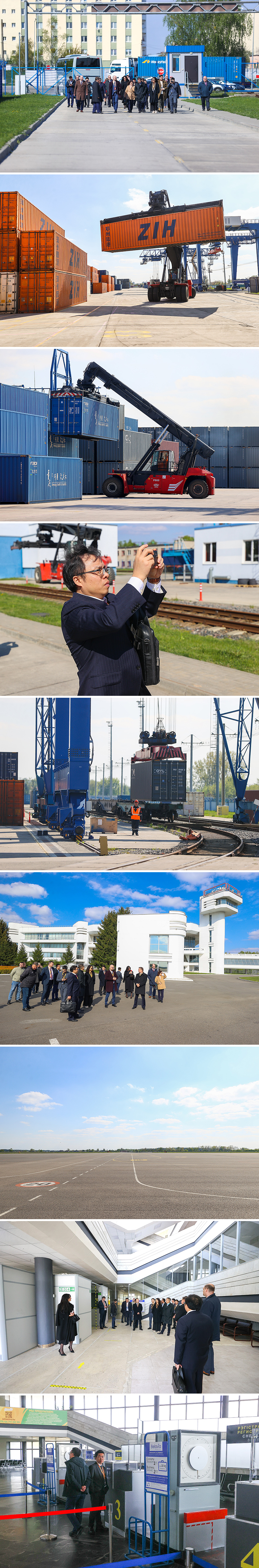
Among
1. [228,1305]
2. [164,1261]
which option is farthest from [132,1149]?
[228,1305]

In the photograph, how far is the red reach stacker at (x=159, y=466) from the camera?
759cm

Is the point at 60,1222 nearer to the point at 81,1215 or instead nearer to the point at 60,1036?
the point at 81,1215

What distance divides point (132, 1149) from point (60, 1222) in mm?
1110

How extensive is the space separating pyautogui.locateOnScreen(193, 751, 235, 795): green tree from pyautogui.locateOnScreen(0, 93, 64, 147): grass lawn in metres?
5.87

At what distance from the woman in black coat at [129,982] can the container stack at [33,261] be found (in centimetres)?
522

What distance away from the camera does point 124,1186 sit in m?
8.19

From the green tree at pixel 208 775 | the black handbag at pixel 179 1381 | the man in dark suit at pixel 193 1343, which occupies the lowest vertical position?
the black handbag at pixel 179 1381

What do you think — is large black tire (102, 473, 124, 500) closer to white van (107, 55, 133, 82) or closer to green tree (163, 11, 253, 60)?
white van (107, 55, 133, 82)

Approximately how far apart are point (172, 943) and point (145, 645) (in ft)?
8.75

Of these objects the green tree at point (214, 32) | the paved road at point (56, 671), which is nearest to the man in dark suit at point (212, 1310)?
the paved road at point (56, 671)

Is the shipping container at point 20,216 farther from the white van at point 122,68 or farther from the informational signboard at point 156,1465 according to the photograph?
the informational signboard at point 156,1465

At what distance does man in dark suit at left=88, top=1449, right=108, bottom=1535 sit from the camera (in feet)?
25.9

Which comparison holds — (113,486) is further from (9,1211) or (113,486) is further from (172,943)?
(9,1211)

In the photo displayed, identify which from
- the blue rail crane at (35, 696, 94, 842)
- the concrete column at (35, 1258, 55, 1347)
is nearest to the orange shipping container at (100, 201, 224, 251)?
the blue rail crane at (35, 696, 94, 842)
